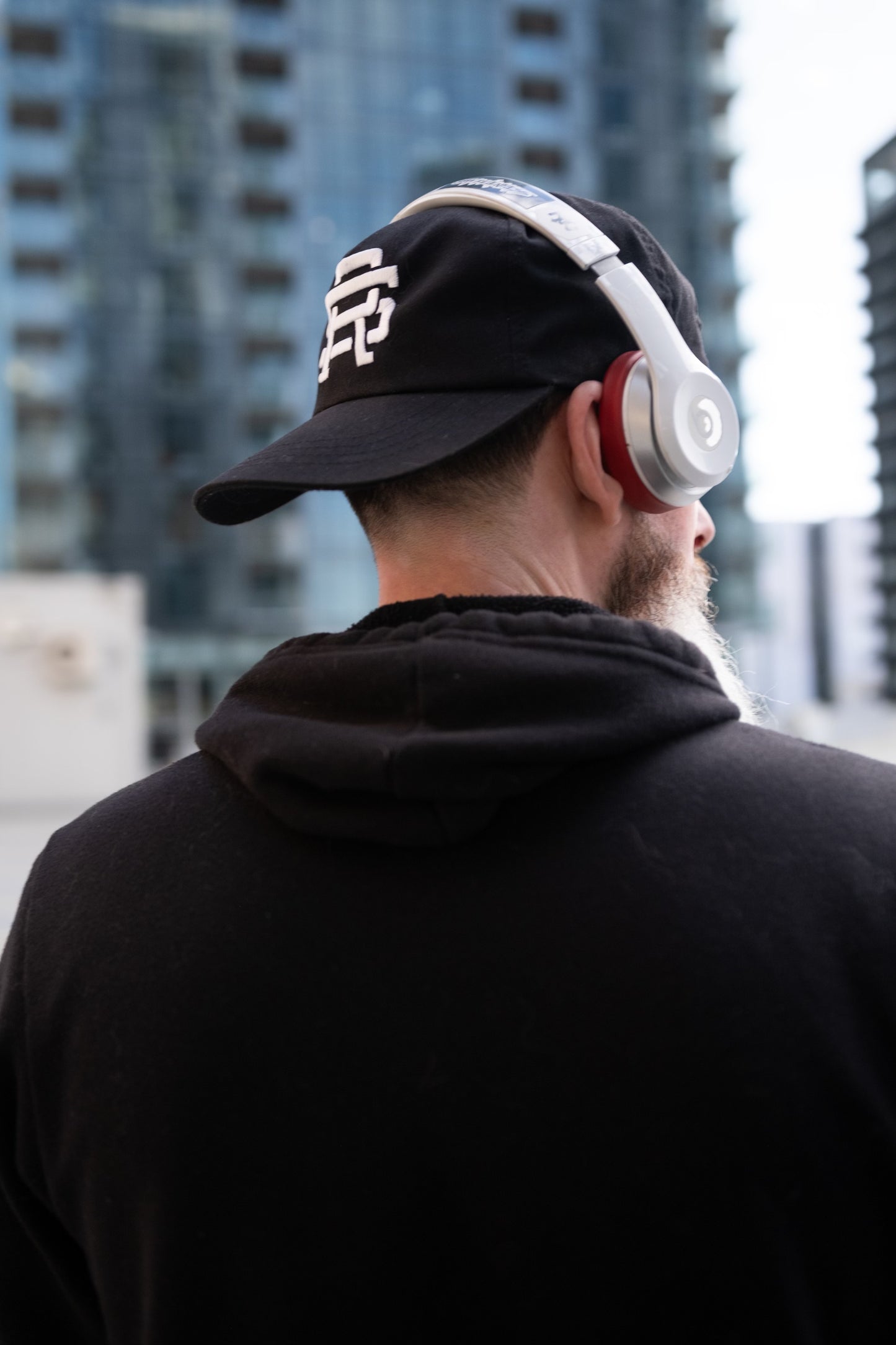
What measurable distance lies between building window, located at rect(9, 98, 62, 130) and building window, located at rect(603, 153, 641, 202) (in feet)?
39.3

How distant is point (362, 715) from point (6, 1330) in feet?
1.77

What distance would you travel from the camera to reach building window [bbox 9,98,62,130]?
23828mm

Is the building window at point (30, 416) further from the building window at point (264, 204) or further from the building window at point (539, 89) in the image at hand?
the building window at point (539, 89)

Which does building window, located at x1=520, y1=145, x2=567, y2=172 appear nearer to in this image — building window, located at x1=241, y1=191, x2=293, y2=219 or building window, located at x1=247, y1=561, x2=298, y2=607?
building window, located at x1=241, y1=191, x2=293, y2=219

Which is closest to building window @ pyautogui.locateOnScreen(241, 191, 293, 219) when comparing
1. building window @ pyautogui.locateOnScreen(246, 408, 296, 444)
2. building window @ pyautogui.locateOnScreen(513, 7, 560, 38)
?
building window @ pyautogui.locateOnScreen(246, 408, 296, 444)

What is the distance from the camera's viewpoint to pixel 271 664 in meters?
0.76

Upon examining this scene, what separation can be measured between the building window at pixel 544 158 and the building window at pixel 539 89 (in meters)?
1.20

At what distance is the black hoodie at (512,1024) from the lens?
0.62 meters

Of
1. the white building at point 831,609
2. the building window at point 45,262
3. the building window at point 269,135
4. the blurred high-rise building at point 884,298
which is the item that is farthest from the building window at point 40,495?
the white building at point 831,609

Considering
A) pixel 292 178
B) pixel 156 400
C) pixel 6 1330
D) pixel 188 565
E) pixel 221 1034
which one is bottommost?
pixel 6 1330

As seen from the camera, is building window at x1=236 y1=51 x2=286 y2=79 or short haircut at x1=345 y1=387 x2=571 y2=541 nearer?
short haircut at x1=345 y1=387 x2=571 y2=541

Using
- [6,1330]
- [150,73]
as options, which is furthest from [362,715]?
[150,73]

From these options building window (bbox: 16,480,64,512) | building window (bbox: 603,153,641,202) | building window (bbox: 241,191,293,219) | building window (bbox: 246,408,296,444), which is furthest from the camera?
building window (bbox: 603,153,641,202)

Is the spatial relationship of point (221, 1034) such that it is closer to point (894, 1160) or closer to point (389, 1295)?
point (389, 1295)
